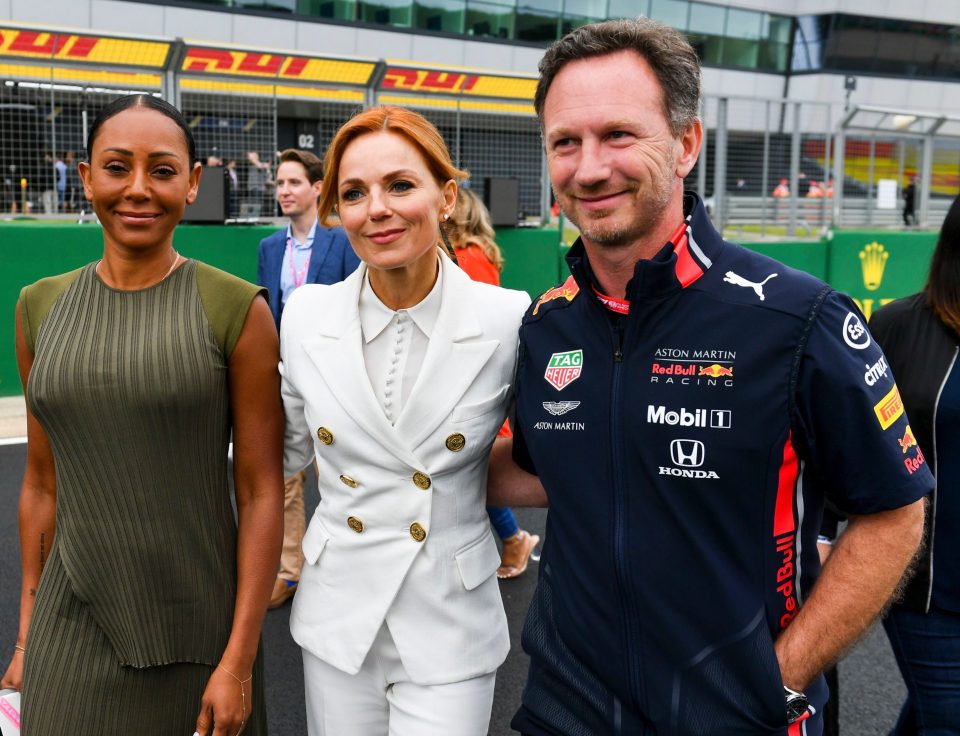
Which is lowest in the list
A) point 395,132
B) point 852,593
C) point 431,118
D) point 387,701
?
point 387,701

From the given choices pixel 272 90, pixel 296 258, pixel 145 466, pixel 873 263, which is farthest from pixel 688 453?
pixel 873 263

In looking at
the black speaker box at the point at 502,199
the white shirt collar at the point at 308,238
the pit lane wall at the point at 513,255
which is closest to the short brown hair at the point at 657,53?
the white shirt collar at the point at 308,238

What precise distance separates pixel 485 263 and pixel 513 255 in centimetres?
517

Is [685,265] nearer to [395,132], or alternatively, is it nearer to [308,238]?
[395,132]

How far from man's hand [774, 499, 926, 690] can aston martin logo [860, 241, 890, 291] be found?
11.4m

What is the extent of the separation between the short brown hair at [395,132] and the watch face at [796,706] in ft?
4.48

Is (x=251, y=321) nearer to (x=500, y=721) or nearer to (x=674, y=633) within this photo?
→ (x=674, y=633)

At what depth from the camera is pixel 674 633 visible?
1818 mm

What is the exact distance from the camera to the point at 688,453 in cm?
179

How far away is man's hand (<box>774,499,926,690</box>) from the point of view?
1793 millimetres

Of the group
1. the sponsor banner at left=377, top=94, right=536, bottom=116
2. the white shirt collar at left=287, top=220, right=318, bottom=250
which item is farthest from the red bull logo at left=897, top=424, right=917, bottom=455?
Result: the sponsor banner at left=377, top=94, right=536, bottom=116

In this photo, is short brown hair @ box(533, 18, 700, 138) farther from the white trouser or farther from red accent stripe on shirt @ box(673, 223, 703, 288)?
the white trouser

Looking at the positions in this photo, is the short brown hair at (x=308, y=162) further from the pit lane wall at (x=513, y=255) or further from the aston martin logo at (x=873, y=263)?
the aston martin logo at (x=873, y=263)

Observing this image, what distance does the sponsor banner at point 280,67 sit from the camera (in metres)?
9.05
